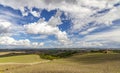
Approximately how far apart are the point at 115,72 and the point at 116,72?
19cm

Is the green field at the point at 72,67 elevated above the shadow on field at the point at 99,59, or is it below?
below

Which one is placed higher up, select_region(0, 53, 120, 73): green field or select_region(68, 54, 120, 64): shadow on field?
select_region(68, 54, 120, 64): shadow on field

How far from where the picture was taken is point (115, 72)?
40438 millimetres

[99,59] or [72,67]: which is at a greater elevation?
[99,59]

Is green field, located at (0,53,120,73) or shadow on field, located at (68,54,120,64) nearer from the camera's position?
green field, located at (0,53,120,73)

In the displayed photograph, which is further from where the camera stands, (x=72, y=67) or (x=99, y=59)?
(x=99, y=59)

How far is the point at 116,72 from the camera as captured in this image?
40438 millimetres

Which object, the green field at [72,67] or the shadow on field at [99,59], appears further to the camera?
the shadow on field at [99,59]
